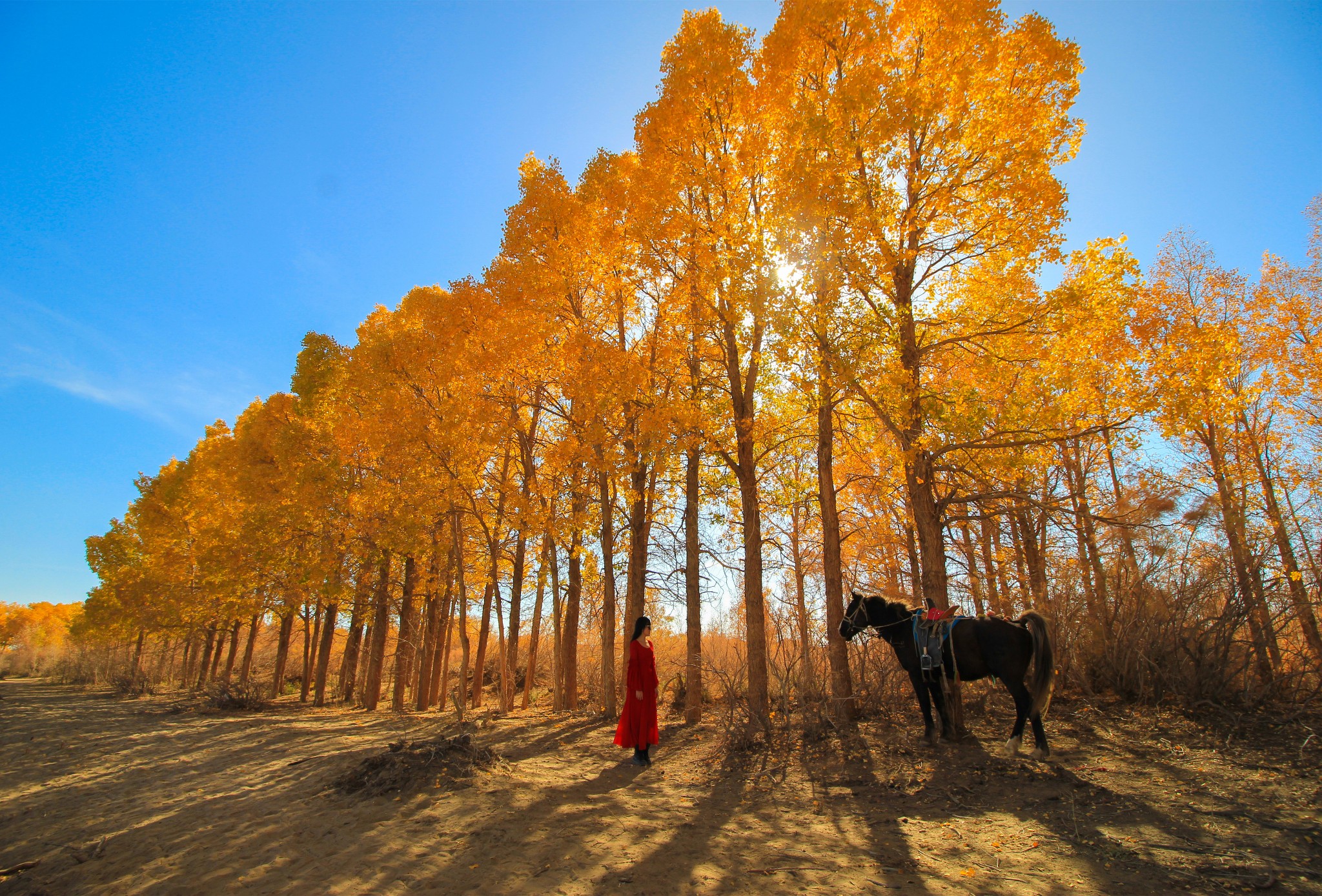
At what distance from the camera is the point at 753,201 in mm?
9117

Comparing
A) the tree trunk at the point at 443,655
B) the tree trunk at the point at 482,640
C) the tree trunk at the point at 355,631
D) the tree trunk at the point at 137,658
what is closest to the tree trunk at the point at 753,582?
the tree trunk at the point at 443,655

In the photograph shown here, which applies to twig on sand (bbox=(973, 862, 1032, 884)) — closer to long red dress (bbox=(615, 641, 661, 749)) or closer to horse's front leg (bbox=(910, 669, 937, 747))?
horse's front leg (bbox=(910, 669, 937, 747))

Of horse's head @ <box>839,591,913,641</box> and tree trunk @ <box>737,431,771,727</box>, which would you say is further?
tree trunk @ <box>737,431,771,727</box>

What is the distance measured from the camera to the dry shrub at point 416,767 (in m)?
5.70

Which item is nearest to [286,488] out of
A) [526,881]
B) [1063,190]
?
[526,881]

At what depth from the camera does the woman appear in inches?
289

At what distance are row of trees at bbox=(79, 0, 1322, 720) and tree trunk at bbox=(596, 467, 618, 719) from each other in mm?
105

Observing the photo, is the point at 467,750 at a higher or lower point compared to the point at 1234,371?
lower

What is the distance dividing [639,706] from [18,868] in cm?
547

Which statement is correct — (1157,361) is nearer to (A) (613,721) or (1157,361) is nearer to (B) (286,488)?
(A) (613,721)

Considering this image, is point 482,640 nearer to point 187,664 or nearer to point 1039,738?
point 1039,738

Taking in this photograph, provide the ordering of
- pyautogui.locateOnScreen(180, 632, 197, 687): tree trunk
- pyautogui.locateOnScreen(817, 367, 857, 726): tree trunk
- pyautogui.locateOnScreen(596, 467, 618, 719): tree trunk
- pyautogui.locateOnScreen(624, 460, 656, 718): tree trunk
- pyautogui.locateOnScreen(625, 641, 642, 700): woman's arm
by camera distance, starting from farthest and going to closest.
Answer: pyautogui.locateOnScreen(180, 632, 197, 687): tree trunk
pyautogui.locateOnScreen(596, 467, 618, 719): tree trunk
pyautogui.locateOnScreen(624, 460, 656, 718): tree trunk
pyautogui.locateOnScreen(817, 367, 857, 726): tree trunk
pyautogui.locateOnScreen(625, 641, 642, 700): woman's arm

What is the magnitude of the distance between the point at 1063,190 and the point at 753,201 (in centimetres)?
402

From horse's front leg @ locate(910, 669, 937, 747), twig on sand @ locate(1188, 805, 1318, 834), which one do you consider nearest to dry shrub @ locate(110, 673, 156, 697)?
horse's front leg @ locate(910, 669, 937, 747)
